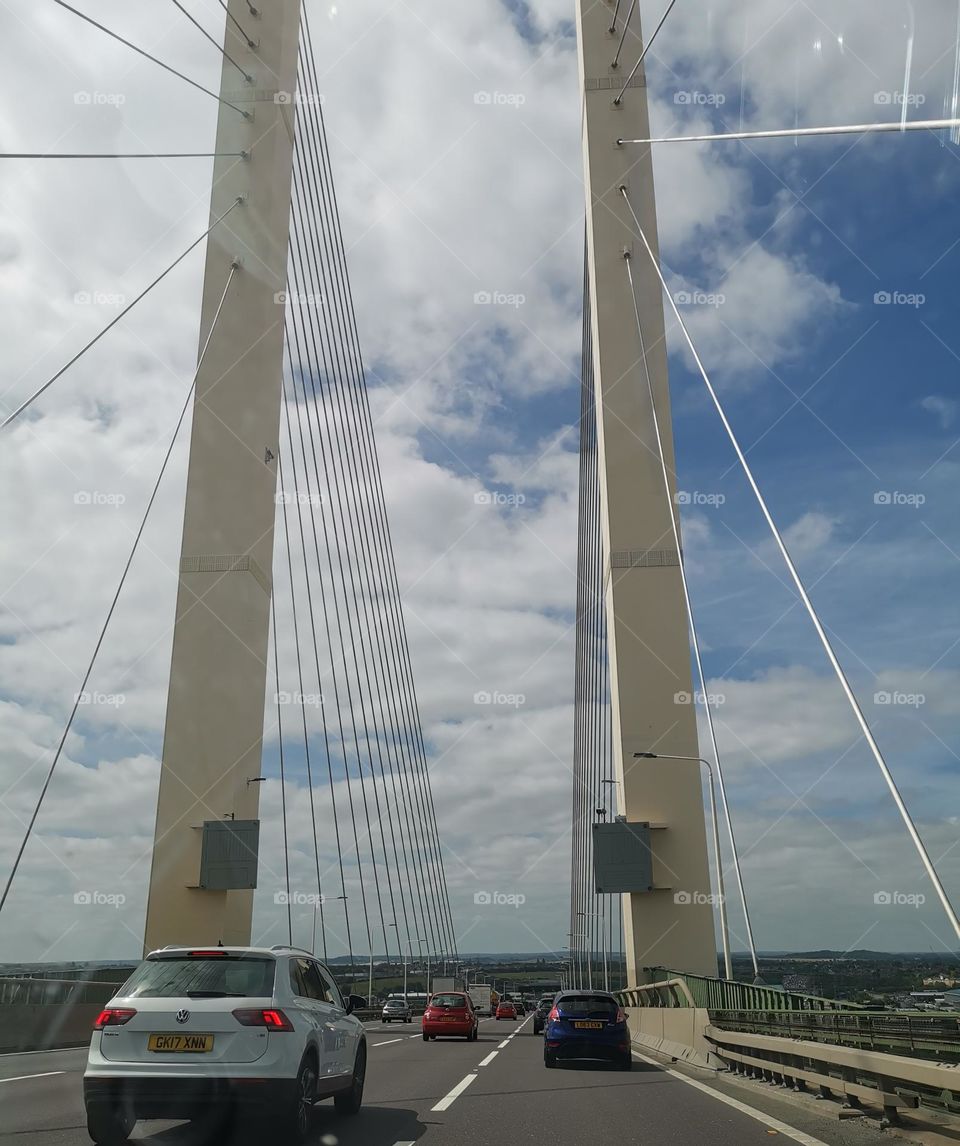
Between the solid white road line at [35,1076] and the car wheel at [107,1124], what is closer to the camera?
the car wheel at [107,1124]

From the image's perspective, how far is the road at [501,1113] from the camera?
23.4 feet

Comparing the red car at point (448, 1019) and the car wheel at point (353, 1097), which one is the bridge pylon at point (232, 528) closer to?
the red car at point (448, 1019)

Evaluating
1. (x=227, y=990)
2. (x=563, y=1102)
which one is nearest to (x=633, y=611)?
(x=563, y=1102)

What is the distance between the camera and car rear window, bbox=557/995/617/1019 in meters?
14.8

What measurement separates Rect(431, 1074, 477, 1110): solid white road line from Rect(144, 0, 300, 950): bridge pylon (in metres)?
8.89

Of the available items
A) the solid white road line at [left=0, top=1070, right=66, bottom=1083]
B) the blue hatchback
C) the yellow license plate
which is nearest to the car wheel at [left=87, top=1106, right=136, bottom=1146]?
the yellow license plate

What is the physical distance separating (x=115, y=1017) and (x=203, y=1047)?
0.59m

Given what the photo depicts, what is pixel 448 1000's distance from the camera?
24.3m

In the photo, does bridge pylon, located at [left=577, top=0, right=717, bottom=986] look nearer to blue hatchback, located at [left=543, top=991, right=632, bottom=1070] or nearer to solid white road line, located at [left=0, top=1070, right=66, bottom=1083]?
blue hatchback, located at [left=543, top=991, right=632, bottom=1070]

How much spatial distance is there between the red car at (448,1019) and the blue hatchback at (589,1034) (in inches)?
367

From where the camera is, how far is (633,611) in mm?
21750

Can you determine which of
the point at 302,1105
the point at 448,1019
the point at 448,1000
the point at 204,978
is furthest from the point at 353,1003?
the point at 448,1000

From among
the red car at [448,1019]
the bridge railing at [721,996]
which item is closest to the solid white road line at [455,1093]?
the bridge railing at [721,996]

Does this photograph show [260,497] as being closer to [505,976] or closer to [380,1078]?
[380,1078]
